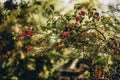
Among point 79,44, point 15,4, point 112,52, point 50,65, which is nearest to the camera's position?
point 15,4

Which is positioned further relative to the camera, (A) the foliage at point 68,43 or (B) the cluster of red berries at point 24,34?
(B) the cluster of red berries at point 24,34

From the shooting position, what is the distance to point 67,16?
5.48 meters

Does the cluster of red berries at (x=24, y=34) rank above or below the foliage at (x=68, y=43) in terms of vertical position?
above

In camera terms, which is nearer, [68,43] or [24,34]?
[24,34]

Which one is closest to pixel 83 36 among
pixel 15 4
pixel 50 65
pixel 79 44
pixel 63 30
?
pixel 79 44

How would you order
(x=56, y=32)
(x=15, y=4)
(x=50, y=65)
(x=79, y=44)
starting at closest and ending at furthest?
1. (x=15, y=4)
2. (x=50, y=65)
3. (x=79, y=44)
4. (x=56, y=32)

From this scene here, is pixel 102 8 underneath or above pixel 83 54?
above

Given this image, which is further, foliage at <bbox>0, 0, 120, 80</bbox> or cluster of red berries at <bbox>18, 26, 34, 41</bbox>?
cluster of red berries at <bbox>18, 26, 34, 41</bbox>

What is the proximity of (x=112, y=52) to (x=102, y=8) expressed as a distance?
3.42ft

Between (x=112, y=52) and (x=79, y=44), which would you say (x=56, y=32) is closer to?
(x=79, y=44)

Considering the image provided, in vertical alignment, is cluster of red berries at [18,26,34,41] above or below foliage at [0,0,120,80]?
above

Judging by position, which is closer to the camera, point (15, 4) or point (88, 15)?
point (15, 4)

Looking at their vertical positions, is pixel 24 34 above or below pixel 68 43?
above

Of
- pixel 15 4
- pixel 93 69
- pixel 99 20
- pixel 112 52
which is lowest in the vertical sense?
pixel 93 69
